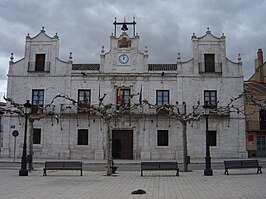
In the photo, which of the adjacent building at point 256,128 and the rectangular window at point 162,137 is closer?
the rectangular window at point 162,137

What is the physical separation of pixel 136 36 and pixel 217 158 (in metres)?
13.8

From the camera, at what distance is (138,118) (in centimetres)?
3016

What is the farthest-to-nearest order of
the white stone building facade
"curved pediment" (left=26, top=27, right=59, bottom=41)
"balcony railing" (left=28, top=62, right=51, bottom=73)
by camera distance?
"curved pediment" (left=26, top=27, right=59, bottom=41) < "balcony railing" (left=28, top=62, right=51, bottom=73) < the white stone building facade

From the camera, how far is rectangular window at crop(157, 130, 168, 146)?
2997cm

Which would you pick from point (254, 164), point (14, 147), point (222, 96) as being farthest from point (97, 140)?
point (254, 164)

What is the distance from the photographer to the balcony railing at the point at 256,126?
34.4 metres

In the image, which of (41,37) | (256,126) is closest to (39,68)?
(41,37)

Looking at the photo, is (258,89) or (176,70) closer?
(176,70)

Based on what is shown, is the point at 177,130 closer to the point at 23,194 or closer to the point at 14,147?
the point at 14,147

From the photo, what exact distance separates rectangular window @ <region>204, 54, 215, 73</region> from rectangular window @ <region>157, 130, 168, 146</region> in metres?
7.19

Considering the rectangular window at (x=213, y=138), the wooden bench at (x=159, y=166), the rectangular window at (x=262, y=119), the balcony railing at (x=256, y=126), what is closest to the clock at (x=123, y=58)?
the rectangular window at (x=213, y=138)

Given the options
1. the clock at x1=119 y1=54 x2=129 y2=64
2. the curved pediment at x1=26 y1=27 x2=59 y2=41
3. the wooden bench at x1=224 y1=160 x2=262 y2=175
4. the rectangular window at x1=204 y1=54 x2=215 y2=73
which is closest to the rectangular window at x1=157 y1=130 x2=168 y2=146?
the rectangular window at x1=204 y1=54 x2=215 y2=73

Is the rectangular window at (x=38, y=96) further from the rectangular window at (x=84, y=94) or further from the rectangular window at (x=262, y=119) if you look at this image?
the rectangular window at (x=262, y=119)

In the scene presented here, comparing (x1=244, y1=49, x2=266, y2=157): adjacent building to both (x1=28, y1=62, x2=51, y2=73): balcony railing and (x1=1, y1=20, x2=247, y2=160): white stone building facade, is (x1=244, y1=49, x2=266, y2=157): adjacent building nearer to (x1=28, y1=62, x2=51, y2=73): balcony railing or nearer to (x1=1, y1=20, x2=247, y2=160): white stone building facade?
(x1=1, y1=20, x2=247, y2=160): white stone building facade
